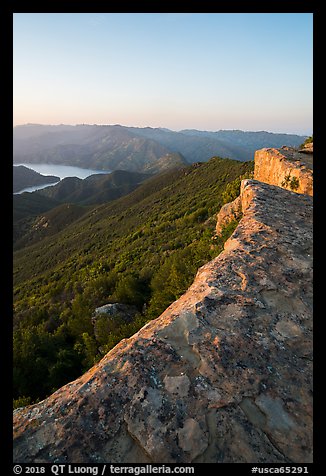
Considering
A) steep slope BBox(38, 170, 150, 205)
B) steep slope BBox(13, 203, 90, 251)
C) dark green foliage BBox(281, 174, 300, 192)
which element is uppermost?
steep slope BBox(38, 170, 150, 205)

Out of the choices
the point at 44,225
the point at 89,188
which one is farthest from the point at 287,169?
the point at 89,188

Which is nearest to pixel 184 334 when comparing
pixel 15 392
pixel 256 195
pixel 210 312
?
pixel 210 312

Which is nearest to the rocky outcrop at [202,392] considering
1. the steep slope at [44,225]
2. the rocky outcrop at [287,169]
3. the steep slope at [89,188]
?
the rocky outcrop at [287,169]

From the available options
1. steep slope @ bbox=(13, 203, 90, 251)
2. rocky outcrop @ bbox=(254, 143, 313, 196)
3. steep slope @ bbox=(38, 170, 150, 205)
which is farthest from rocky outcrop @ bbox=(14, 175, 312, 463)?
steep slope @ bbox=(38, 170, 150, 205)

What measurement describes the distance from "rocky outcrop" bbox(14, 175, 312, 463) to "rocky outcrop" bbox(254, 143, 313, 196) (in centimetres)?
430

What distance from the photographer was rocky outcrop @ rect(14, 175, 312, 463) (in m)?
2.66

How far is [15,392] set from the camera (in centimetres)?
1027

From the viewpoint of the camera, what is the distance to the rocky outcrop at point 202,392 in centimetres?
266

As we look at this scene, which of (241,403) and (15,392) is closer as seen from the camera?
(241,403)

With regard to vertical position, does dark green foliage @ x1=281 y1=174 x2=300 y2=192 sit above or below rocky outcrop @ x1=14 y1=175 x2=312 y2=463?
above

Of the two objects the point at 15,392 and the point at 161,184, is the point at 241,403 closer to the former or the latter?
the point at 15,392

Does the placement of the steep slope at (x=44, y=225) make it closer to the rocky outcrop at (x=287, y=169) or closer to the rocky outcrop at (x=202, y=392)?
the rocky outcrop at (x=287, y=169)

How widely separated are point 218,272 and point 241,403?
2.16 meters

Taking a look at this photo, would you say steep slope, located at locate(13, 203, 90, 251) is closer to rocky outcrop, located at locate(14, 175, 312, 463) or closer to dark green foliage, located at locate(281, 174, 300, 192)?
dark green foliage, located at locate(281, 174, 300, 192)
